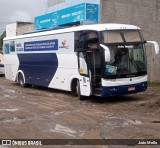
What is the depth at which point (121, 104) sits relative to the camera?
1340 cm

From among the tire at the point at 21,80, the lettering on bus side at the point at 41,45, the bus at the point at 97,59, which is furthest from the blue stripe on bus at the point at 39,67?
the tire at the point at 21,80

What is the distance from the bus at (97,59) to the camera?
13367 mm

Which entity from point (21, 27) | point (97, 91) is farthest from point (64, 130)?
point (21, 27)

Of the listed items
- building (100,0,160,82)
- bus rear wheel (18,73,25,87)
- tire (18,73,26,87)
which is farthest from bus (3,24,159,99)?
building (100,0,160,82)

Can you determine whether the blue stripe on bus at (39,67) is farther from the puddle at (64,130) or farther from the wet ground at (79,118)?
the puddle at (64,130)

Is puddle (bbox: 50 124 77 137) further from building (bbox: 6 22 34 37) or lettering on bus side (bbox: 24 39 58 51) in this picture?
building (bbox: 6 22 34 37)

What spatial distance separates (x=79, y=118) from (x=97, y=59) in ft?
12.6

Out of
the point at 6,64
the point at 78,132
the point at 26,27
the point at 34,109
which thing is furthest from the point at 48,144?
the point at 26,27

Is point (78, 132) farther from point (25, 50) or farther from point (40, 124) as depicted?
point (25, 50)

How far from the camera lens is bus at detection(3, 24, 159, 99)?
13.4 m

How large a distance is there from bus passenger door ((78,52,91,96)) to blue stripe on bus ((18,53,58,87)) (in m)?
2.46

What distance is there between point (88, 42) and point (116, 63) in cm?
155

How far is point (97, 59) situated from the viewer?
46.0 ft

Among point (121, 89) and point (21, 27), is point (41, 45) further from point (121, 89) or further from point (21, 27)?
point (21, 27)
